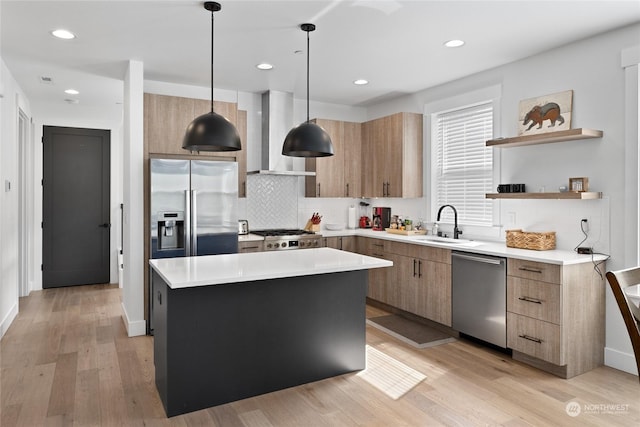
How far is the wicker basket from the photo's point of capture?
363cm

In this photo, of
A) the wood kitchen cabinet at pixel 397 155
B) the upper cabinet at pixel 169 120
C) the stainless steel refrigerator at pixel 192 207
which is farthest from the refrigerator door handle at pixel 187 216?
the wood kitchen cabinet at pixel 397 155

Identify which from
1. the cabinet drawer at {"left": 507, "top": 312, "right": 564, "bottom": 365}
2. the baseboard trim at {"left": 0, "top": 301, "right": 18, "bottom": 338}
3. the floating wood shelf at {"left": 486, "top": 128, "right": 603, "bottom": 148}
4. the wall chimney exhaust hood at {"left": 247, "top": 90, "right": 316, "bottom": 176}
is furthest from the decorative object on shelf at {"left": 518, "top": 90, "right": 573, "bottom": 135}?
the baseboard trim at {"left": 0, "top": 301, "right": 18, "bottom": 338}

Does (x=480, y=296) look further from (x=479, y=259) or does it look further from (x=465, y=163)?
(x=465, y=163)

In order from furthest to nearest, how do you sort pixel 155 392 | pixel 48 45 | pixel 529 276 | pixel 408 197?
pixel 408 197, pixel 48 45, pixel 529 276, pixel 155 392

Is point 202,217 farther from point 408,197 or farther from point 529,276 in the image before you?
point 529,276

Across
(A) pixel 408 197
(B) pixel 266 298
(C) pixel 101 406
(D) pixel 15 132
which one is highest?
(D) pixel 15 132

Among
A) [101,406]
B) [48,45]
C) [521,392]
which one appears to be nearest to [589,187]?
[521,392]

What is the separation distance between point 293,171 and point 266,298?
2604 millimetres

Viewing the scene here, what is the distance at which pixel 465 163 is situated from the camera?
4.75 m

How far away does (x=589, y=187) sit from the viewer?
3490 millimetres

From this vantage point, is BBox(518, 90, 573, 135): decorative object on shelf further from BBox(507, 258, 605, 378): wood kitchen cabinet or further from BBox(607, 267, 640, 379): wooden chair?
BBox(607, 267, 640, 379): wooden chair

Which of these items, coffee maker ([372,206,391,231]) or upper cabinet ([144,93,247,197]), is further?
coffee maker ([372,206,391,231])

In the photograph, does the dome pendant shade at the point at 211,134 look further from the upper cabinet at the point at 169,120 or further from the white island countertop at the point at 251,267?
the upper cabinet at the point at 169,120

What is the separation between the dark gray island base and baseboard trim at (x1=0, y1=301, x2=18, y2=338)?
220 centimetres
